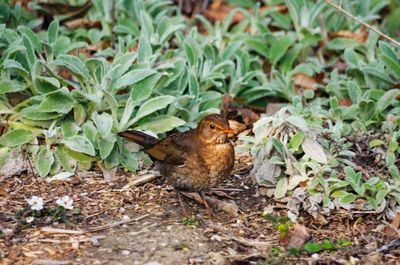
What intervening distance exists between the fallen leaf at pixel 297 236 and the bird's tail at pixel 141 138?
1243 millimetres

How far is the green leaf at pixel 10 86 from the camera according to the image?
648cm

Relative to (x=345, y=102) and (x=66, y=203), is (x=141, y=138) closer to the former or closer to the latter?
(x=66, y=203)

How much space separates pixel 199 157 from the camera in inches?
235

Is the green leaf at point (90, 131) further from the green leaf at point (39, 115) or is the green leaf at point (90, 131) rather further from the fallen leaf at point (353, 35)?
the fallen leaf at point (353, 35)

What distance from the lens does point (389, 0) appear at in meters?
9.49

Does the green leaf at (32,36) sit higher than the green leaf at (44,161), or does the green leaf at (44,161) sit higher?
the green leaf at (32,36)

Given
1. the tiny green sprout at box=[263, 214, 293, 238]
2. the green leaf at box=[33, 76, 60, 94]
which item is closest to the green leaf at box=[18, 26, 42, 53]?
the green leaf at box=[33, 76, 60, 94]

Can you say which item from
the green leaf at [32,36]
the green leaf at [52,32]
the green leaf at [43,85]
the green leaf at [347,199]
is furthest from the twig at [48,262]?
the green leaf at [52,32]

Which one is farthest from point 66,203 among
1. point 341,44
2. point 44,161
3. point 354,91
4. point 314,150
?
point 341,44

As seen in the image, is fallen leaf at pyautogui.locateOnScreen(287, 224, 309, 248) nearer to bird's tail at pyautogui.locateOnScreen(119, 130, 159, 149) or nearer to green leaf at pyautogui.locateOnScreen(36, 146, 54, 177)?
bird's tail at pyautogui.locateOnScreen(119, 130, 159, 149)

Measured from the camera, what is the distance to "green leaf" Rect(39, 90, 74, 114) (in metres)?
6.37

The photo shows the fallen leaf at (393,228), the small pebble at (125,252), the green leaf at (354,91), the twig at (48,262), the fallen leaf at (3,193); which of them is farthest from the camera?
the green leaf at (354,91)

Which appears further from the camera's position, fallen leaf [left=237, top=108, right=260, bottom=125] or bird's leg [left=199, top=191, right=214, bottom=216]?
fallen leaf [left=237, top=108, right=260, bottom=125]

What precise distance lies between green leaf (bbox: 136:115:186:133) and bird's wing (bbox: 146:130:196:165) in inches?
18.9
